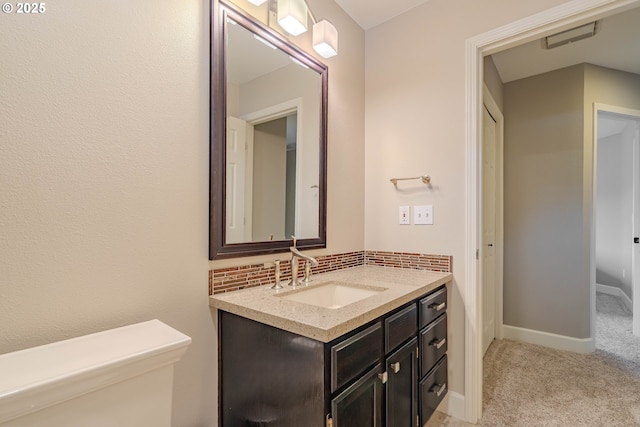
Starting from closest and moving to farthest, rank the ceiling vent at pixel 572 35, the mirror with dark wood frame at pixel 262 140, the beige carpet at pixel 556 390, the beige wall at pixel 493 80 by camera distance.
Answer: the mirror with dark wood frame at pixel 262 140 → the beige carpet at pixel 556 390 → the ceiling vent at pixel 572 35 → the beige wall at pixel 493 80

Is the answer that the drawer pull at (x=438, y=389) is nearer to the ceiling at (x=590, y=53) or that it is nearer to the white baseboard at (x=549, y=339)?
the white baseboard at (x=549, y=339)

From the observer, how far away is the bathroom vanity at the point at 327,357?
3.09 feet

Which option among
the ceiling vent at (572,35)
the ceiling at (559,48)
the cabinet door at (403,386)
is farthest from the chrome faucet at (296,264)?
the ceiling vent at (572,35)

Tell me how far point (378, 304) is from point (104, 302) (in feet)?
3.10

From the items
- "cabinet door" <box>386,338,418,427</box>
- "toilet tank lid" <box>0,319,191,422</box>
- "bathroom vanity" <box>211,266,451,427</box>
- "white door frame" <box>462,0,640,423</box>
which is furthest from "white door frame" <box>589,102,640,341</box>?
"toilet tank lid" <box>0,319,191,422</box>

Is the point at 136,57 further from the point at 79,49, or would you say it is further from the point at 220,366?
the point at 220,366

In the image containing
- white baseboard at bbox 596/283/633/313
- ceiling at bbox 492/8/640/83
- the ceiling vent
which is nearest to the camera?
the ceiling vent

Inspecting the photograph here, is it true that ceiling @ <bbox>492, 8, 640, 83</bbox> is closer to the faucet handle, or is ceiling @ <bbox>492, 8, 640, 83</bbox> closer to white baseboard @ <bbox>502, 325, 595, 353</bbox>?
white baseboard @ <bbox>502, 325, 595, 353</bbox>

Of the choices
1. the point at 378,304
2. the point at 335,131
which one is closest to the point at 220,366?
the point at 378,304

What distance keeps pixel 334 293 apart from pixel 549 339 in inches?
94.5

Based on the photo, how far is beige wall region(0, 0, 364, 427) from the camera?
80 cm

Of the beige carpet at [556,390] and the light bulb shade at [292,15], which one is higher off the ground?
the light bulb shade at [292,15]

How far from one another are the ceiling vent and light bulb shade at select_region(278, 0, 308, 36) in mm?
1801

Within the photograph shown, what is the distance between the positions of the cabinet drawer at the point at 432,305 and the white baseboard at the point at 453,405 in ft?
1.79
